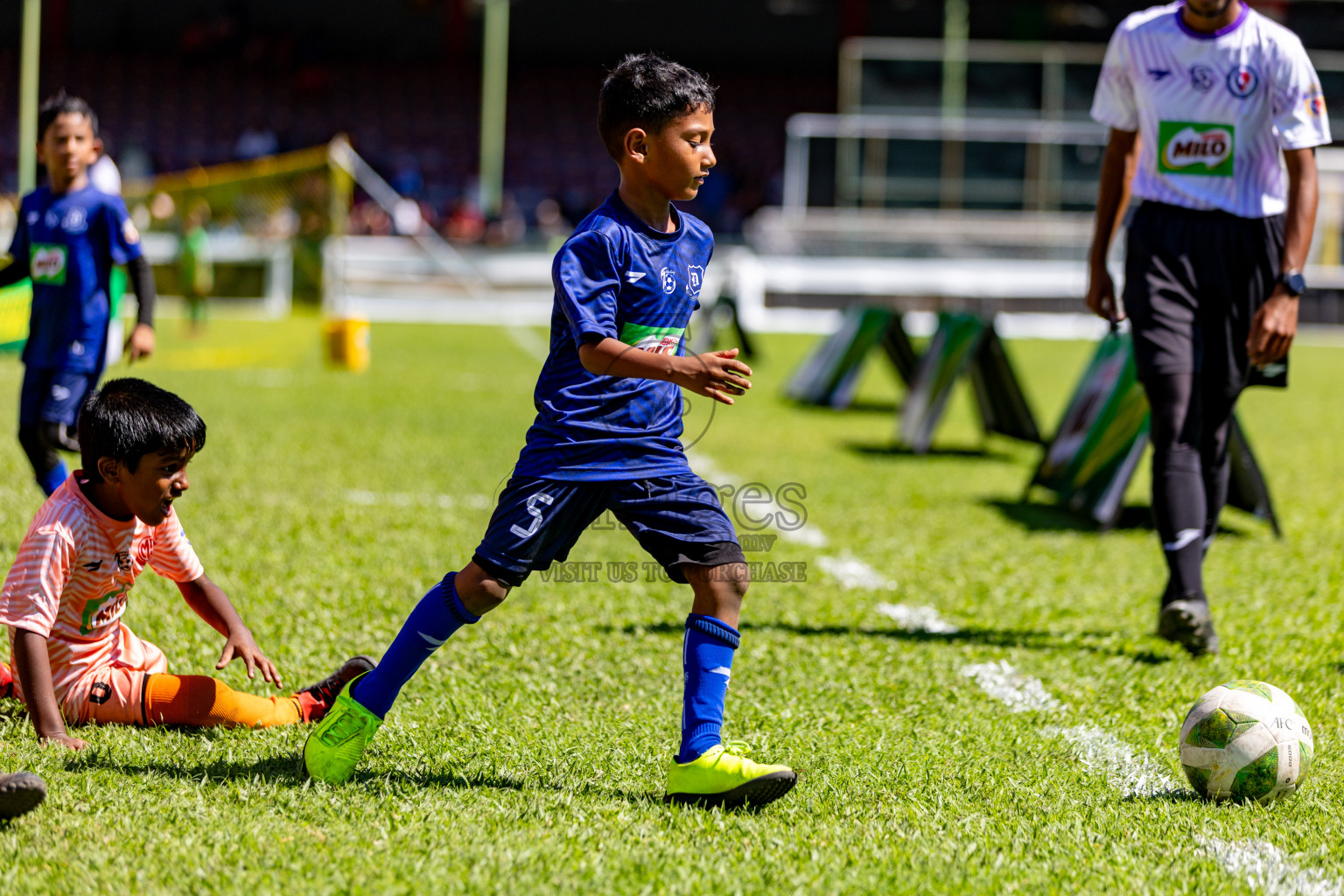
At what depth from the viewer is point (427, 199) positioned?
117ft

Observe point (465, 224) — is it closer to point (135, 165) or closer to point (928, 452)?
point (135, 165)

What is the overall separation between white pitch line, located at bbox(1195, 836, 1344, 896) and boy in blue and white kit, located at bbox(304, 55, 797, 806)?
2.95ft

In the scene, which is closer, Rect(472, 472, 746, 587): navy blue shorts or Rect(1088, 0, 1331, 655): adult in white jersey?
Rect(472, 472, 746, 587): navy blue shorts

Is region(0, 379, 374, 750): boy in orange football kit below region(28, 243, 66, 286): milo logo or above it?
below

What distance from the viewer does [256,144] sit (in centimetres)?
3666

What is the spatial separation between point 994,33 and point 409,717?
131 feet

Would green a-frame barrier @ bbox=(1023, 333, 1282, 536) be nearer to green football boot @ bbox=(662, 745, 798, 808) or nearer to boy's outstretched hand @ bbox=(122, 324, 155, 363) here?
green football boot @ bbox=(662, 745, 798, 808)

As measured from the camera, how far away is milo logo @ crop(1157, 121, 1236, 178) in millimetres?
4645

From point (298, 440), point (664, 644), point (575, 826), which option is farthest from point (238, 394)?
point (575, 826)

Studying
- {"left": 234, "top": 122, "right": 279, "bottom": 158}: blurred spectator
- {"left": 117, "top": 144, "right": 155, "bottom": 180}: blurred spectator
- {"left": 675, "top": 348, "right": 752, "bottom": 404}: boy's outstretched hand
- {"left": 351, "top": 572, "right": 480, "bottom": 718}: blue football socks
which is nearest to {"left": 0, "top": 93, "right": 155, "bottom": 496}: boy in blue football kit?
{"left": 351, "top": 572, "right": 480, "bottom": 718}: blue football socks

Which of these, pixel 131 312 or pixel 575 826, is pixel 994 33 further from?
pixel 575 826

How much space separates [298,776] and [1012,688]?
81.7 inches

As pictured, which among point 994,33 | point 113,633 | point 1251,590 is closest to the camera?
point 113,633

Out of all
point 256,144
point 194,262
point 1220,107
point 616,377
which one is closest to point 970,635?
point 1220,107
